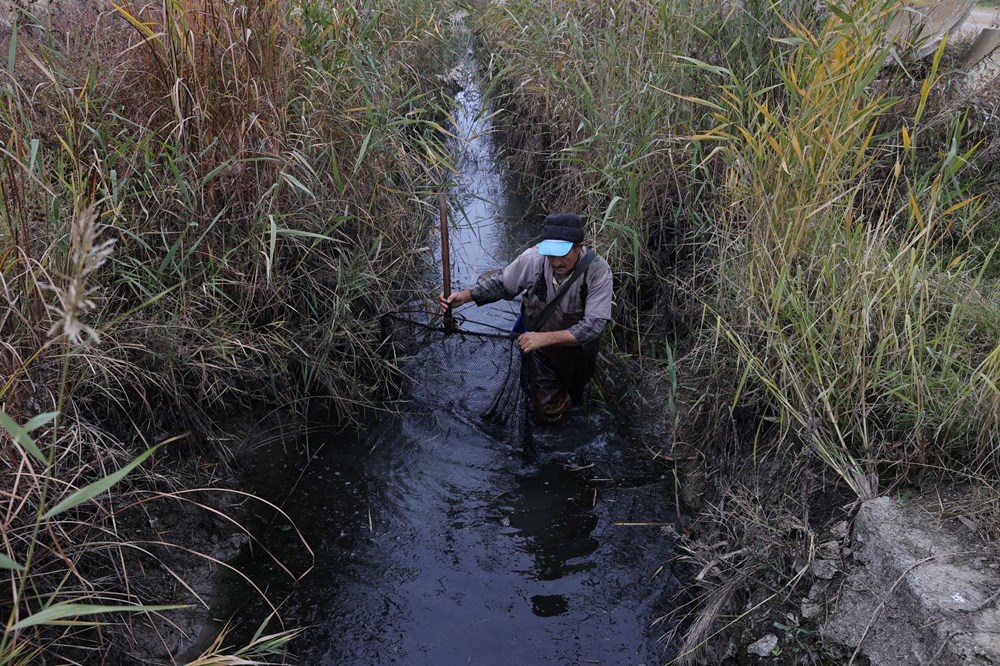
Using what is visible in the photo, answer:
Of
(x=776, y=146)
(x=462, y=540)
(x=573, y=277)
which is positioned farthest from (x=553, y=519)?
(x=776, y=146)

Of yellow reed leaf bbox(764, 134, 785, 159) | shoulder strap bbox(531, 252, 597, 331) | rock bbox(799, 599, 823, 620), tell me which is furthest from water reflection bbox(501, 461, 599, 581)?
yellow reed leaf bbox(764, 134, 785, 159)

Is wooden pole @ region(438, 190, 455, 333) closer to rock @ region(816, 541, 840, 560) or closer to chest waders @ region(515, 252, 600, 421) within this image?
chest waders @ region(515, 252, 600, 421)

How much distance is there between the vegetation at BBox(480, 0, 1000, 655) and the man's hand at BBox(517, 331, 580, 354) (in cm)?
63

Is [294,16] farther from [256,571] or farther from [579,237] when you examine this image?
[256,571]

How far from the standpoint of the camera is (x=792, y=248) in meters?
3.70

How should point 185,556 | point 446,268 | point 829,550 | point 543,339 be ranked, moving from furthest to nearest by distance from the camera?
point 446,268 → point 543,339 → point 185,556 → point 829,550

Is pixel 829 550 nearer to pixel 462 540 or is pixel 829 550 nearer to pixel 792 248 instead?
pixel 792 248

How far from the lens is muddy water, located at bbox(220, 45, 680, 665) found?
3.49m

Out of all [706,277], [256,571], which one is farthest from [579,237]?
[256,571]

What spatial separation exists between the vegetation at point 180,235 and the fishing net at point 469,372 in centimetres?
37

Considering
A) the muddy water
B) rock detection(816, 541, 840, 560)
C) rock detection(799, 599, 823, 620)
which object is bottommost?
the muddy water

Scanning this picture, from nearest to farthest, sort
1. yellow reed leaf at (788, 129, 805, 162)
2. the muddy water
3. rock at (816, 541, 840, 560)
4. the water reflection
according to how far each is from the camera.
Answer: rock at (816, 541, 840, 560) → the muddy water → yellow reed leaf at (788, 129, 805, 162) → the water reflection

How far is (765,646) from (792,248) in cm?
177

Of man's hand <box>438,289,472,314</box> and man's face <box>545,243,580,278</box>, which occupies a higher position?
man's face <box>545,243,580,278</box>
